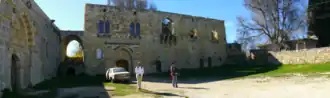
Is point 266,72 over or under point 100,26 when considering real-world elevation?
under

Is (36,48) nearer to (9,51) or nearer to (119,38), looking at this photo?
(9,51)

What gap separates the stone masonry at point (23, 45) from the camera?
12.8m

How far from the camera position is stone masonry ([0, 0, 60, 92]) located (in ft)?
42.0

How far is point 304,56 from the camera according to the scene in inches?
1120

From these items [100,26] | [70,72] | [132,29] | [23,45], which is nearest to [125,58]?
[132,29]

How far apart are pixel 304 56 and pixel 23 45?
2466cm

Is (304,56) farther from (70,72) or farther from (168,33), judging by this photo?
(70,72)

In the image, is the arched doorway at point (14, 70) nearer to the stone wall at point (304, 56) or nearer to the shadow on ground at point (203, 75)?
the shadow on ground at point (203, 75)


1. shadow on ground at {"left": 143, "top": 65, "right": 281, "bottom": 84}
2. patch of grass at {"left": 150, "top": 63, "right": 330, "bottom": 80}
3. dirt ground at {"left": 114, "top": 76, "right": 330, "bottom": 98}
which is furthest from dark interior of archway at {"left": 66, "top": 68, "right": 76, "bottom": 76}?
dirt ground at {"left": 114, "top": 76, "right": 330, "bottom": 98}

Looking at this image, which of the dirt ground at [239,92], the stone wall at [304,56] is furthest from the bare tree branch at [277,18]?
the dirt ground at [239,92]

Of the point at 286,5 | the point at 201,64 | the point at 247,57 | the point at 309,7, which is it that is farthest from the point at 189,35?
the point at 309,7

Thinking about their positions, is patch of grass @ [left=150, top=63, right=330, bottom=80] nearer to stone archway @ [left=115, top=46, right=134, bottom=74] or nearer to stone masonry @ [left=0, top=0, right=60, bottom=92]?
stone archway @ [left=115, top=46, right=134, bottom=74]

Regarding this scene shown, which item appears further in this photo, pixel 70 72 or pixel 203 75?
pixel 70 72

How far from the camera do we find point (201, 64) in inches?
1399
